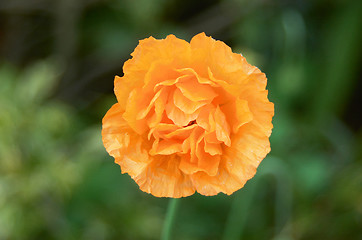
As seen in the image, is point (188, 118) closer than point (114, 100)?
Yes

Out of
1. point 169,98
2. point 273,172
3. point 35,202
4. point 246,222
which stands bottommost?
point 246,222

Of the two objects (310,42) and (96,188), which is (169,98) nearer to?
(96,188)

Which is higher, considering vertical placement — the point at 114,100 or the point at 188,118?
the point at 188,118

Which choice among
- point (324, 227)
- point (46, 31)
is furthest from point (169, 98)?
point (46, 31)

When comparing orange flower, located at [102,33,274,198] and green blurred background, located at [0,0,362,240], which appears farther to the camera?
green blurred background, located at [0,0,362,240]

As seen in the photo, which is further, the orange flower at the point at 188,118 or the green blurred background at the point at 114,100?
the green blurred background at the point at 114,100
